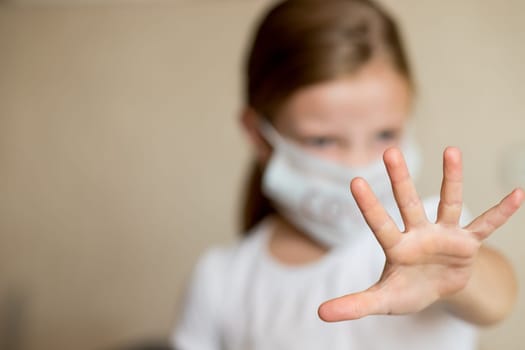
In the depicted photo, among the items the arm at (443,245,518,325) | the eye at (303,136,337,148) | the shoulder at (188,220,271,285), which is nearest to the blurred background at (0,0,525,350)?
the shoulder at (188,220,271,285)

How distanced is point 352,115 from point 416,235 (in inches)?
10.1

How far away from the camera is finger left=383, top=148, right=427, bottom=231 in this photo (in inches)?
11.0

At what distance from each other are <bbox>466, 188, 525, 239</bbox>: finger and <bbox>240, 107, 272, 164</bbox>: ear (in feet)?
1.20

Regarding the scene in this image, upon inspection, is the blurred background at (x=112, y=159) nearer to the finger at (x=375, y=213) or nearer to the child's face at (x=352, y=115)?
the child's face at (x=352, y=115)

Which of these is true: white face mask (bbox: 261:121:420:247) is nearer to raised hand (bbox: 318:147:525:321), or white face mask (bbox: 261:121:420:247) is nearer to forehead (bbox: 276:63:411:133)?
forehead (bbox: 276:63:411:133)

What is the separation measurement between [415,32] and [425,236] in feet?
2.34

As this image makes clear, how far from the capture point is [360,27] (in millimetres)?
594

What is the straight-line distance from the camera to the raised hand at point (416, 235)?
28 cm

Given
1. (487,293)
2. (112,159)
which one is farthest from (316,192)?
(112,159)

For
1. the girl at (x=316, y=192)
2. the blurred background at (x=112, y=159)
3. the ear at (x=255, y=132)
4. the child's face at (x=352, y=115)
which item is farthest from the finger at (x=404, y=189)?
the blurred background at (x=112, y=159)

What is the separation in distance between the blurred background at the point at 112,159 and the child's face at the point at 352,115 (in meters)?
0.46

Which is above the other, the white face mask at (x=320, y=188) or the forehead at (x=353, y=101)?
the forehead at (x=353, y=101)

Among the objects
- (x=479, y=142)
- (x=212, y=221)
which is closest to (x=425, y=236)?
(x=479, y=142)

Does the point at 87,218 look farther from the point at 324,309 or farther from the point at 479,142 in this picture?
the point at 324,309
